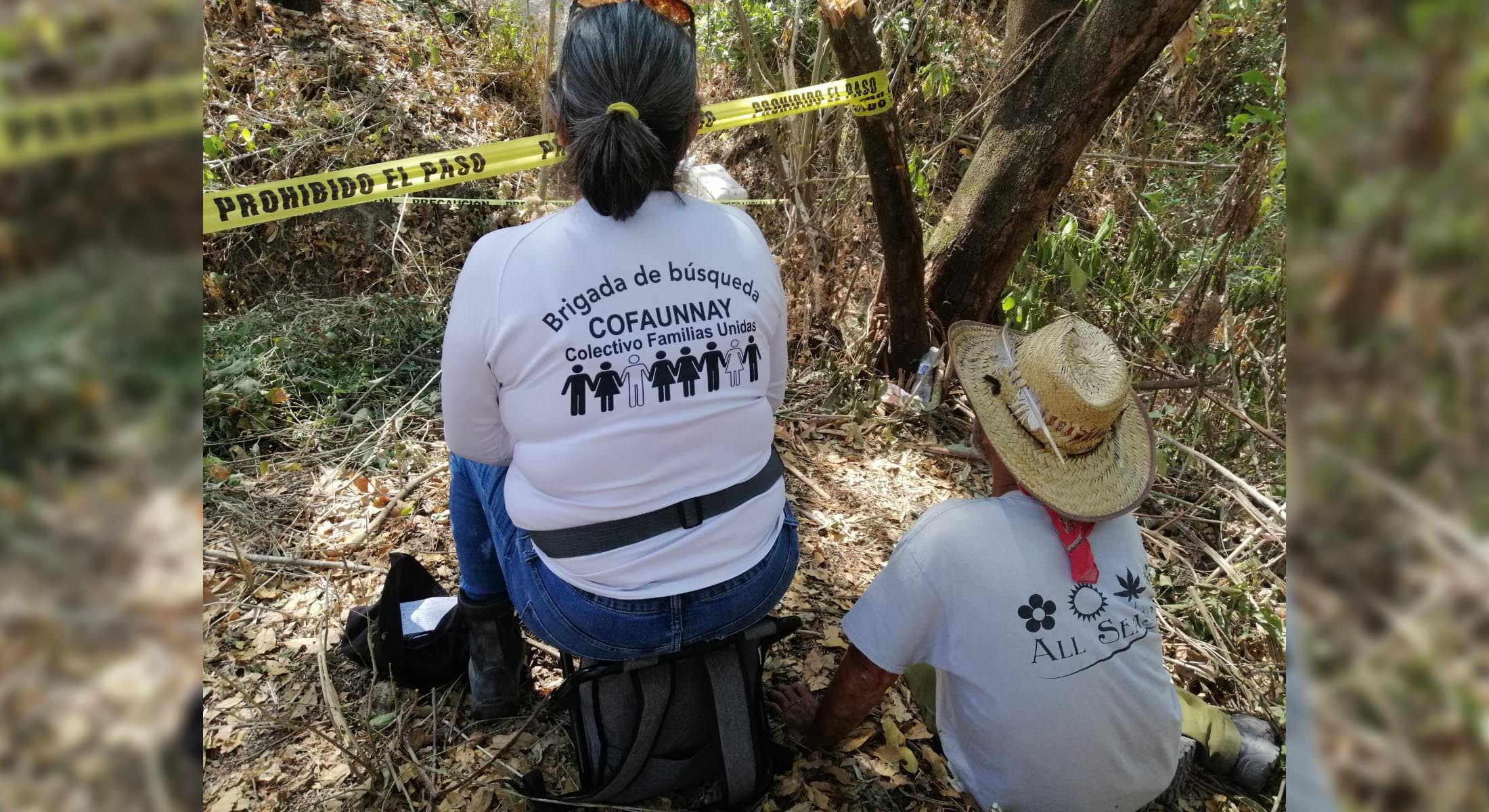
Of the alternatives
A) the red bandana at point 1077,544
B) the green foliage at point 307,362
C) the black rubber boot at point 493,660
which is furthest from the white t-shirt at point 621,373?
the green foliage at point 307,362

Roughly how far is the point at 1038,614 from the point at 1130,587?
239 millimetres

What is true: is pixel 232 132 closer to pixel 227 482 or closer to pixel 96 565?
pixel 227 482

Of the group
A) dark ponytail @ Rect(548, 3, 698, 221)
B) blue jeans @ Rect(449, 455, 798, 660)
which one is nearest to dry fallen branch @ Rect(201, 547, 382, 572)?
blue jeans @ Rect(449, 455, 798, 660)

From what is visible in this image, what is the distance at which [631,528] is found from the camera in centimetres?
179

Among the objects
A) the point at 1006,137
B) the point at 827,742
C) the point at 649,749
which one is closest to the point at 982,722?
the point at 827,742

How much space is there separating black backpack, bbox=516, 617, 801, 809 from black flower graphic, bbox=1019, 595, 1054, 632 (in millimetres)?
613

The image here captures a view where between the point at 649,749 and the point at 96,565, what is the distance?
67.5 inches

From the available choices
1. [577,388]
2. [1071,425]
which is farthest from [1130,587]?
[577,388]

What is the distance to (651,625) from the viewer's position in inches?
73.8

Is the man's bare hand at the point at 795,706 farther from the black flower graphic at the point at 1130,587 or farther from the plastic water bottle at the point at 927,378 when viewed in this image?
the plastic water bottle at the point at 927,378

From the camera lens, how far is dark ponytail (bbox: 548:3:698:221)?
66.4 inches

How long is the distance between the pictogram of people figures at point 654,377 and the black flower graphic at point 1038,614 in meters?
0.77

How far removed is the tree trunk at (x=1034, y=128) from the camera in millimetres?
3398

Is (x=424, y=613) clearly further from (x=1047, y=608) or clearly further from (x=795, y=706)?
(x=1047, y=608)
